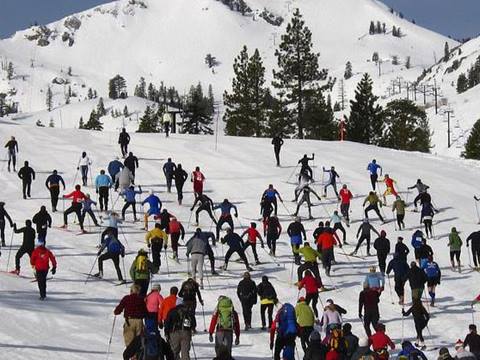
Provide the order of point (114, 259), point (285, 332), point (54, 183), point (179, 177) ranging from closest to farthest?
1. point (285, 332)
2. point (114, 259)
3. point (54, 183)
4. point (179, 177)

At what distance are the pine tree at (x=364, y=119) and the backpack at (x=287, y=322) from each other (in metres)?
61.1

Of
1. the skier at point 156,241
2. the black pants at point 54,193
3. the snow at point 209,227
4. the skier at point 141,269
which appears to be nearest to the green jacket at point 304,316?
the snow at point 209,227

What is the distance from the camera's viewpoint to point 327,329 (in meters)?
15.2

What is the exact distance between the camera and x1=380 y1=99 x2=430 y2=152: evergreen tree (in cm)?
7938

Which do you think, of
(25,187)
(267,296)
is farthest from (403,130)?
(267,296)

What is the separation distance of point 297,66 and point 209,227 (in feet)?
138

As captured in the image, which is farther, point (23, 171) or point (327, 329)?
point (23, 171)

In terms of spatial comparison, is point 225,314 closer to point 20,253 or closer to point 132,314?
point 132,314

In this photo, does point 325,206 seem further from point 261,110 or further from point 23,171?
point 261,110

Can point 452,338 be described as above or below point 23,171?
below

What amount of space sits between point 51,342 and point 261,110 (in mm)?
62081

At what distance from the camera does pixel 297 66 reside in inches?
2670

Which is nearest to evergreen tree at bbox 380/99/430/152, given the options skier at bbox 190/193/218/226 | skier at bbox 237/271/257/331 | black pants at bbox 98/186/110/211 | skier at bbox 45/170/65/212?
skier at bbox 190/193/218/226

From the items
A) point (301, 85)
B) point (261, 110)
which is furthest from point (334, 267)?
point (261, 110)
